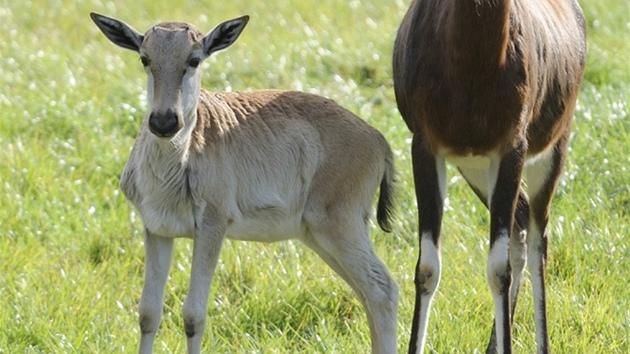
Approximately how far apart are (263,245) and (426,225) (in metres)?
1.91

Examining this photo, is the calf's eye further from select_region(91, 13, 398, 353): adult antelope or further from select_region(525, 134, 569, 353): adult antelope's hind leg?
select_region(525, 134, 569, 353): adult antelope's hind leg

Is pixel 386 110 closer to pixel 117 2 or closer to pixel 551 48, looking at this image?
pixel 551 48

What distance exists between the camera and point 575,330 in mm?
6141

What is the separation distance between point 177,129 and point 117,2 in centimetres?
793

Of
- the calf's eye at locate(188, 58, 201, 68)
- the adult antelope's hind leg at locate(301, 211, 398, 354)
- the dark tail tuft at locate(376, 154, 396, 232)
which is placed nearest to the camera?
the calf's eye at locate(188, 58, 201, 68)

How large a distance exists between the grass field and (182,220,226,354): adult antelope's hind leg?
400mm

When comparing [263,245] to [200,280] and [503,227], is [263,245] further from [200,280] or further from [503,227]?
[503,227]

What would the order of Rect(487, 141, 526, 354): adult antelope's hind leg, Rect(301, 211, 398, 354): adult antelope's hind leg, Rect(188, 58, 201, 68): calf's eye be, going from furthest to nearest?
Rect(301, 211, 398, 354): adult antelope's hind leg
Rect(188, 58, 201, 68): calf's eye
Rect(487, 141, 526, 354): adult antelope's hind leg

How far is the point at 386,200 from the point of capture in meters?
6.36

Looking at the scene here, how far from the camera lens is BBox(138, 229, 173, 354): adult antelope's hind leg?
5719 millimetres

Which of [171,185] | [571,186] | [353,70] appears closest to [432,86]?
[171,185]

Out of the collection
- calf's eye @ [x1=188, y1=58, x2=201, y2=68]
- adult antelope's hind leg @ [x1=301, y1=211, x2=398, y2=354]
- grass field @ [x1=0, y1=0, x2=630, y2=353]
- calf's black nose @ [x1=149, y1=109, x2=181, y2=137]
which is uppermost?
calf's eye @ [x1=188, y1=58, x2=201, y2=68]

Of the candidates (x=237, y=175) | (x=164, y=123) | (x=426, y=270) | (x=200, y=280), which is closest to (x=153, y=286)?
(x=200, y=280)

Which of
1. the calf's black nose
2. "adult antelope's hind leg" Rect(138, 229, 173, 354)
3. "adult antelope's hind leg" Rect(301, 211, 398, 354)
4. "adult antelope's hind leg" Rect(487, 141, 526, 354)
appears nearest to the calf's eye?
the calf's black nose
